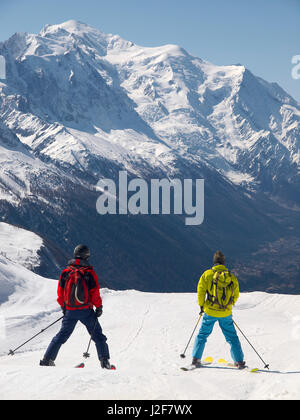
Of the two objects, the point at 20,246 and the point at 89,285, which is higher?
the point at 89,285

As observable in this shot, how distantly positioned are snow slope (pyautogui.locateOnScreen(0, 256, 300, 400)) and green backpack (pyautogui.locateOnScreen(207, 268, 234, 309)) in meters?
1.92

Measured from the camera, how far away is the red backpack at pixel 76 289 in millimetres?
15258

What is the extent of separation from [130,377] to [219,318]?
376cm

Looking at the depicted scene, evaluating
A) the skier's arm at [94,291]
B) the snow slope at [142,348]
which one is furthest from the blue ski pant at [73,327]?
the snow slope at [142,348]

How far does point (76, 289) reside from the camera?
15.2 metres

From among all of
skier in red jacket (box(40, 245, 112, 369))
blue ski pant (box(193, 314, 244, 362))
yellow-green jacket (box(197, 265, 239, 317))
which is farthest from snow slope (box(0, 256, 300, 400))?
yellow-green jacket (box(197, 265, 239, 317))

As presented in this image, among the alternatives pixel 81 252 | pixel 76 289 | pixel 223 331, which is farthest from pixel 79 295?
pixel 223 331

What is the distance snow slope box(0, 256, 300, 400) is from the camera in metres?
12.1

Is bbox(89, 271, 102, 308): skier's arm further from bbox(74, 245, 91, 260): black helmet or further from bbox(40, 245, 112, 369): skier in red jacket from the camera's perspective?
bbox(74, 245, 91, 260): black helmet

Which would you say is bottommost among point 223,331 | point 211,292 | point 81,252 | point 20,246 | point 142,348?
point 20,246

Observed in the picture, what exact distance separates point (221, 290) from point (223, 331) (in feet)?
4.29

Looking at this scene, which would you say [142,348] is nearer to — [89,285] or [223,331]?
[223,331]

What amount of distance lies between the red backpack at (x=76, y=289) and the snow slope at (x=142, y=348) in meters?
1.82
